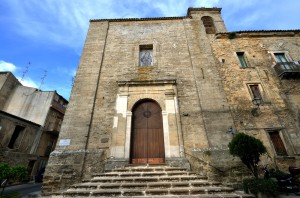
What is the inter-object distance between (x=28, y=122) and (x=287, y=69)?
20006 millimetres

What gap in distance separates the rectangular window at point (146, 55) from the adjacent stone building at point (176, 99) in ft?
0.21

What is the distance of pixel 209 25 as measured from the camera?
13.4 meters

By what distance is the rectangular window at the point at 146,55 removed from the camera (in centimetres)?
1027

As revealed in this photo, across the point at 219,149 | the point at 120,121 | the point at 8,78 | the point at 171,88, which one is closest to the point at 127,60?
the point at 171,88

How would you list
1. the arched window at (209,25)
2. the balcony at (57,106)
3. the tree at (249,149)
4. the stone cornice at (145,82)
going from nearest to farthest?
the tree at (249,149), the stone cornice at (145,82), the arched window at (209,25), the balcony at (57,106)

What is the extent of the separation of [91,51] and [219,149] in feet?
28.1

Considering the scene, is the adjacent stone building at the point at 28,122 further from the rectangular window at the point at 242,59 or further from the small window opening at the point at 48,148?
the rectangular window at the point at 242,59

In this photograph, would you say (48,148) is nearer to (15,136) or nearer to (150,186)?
(15,136)

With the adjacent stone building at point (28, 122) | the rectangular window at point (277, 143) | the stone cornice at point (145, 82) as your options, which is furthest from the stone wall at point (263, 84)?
the adjacent stone building at point (28, 122)

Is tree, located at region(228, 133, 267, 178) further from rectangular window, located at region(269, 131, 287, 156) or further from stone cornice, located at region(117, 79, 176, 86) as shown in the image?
stone cornice, located at region(117, 79, 176, 86)

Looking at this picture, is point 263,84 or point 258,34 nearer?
point 263,84

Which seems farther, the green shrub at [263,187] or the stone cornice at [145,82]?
the stone cornice at [145,82]

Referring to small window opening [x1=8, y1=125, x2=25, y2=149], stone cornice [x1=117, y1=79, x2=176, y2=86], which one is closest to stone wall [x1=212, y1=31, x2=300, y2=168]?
stone cornice [x1=117, y1=79, x2=176, y2=86]

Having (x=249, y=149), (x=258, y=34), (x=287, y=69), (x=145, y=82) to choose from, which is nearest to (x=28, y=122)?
(x=145, y=82)
